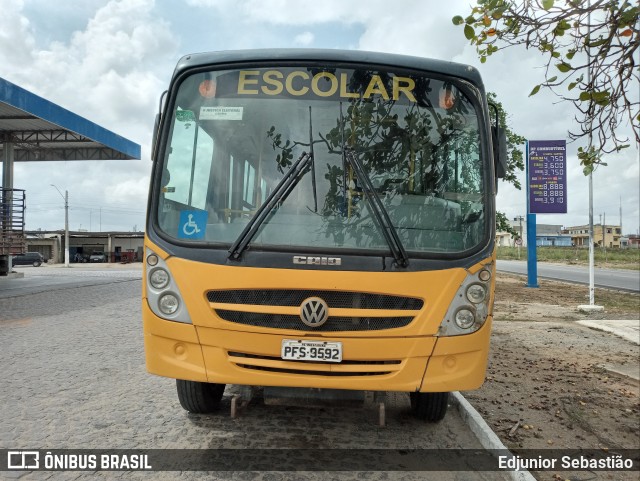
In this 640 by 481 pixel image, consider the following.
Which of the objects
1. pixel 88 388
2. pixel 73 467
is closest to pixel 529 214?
pixel 88 388

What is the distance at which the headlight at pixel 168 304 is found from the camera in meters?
3.50

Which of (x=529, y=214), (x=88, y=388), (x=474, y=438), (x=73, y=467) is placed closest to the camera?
(x=73, y=467)

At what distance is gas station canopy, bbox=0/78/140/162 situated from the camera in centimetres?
1700

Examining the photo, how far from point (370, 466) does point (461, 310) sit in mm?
1256

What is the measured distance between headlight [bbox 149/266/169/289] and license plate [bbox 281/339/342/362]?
3.17ft

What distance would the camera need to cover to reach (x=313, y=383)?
11.1ft

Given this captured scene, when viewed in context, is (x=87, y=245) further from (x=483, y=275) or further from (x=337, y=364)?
(x=483, y=275)

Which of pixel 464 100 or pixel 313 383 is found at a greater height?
pixel 464 100

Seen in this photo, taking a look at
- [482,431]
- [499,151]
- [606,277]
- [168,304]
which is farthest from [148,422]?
[606,277]

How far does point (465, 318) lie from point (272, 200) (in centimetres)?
156

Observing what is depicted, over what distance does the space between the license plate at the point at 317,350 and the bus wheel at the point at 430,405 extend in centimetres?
128

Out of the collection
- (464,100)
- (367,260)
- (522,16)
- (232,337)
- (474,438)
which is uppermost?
(522,16)

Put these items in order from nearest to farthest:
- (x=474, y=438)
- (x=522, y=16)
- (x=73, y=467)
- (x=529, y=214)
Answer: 1. (x=73, y=467)
2. (x=522, y=16)
3. (x=474, y=438)
4. (x=529, y=214)

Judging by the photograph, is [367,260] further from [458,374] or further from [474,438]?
[474,438]
